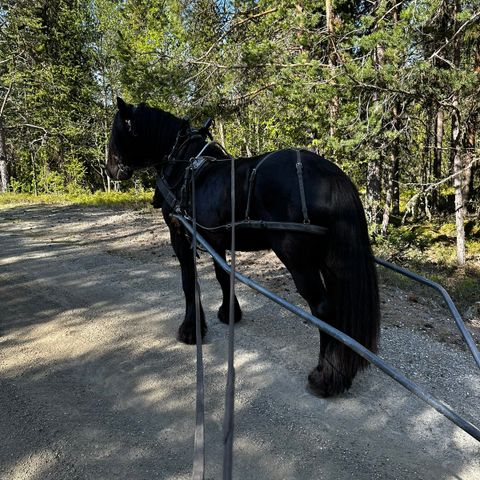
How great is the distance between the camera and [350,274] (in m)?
2.79

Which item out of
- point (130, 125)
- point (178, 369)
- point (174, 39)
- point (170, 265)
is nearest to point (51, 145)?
point (174, 39)

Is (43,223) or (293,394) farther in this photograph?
(43,223)

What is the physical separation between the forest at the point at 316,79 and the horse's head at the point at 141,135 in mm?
3541

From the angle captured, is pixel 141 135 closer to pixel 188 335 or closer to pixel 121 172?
pixel 121 172

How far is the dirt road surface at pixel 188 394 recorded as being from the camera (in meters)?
2.49

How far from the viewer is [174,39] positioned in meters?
12.4

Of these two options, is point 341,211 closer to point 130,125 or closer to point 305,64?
point 130,125

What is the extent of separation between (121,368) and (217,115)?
8388 mm

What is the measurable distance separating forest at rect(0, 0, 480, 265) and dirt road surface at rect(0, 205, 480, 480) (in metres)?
3.65

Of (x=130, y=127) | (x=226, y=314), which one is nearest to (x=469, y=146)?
(x=226, y=314)

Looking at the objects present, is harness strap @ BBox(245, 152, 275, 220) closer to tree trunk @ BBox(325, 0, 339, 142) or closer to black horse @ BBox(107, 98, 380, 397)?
black horse @ BBox(107, 98, 380, 397)

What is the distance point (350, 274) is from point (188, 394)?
1.65m

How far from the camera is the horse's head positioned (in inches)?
162

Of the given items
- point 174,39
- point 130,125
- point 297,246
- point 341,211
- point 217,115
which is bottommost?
point 297,246
